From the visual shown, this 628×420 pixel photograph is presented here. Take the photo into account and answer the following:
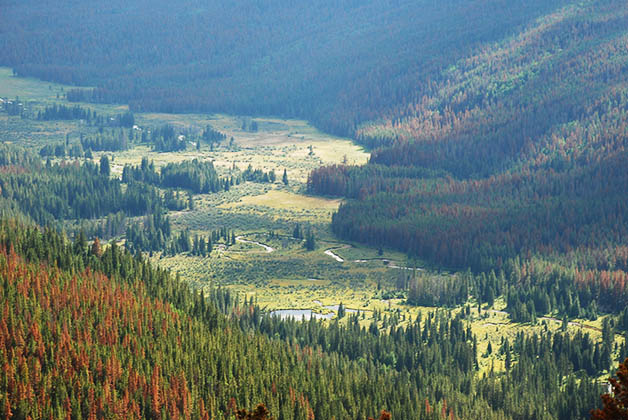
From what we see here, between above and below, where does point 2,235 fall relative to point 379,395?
above

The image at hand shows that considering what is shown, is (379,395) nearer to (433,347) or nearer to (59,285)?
(433,347)

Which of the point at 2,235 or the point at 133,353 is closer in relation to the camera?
the point at 133,353

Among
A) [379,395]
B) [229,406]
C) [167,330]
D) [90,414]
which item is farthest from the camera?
[167,330]

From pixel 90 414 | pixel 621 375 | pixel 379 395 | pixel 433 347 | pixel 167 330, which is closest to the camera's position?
pixel 621 375

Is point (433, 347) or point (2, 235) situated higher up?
point (2, 235)

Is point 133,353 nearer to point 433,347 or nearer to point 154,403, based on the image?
point 154,403

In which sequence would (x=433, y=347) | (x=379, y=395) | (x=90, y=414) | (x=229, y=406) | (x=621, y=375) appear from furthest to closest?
(x=433, y=347), (x=379, y=395), (x=229, y=406), (x=90, y=414), (x=621, y=375)

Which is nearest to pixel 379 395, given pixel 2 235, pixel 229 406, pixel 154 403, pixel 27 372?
pixel 229 406

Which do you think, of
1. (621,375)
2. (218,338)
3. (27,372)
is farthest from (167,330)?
(621,375)

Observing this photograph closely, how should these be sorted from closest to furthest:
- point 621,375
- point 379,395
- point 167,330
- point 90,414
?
point 621,375, point 90,414, point 379,395, point 167,330
